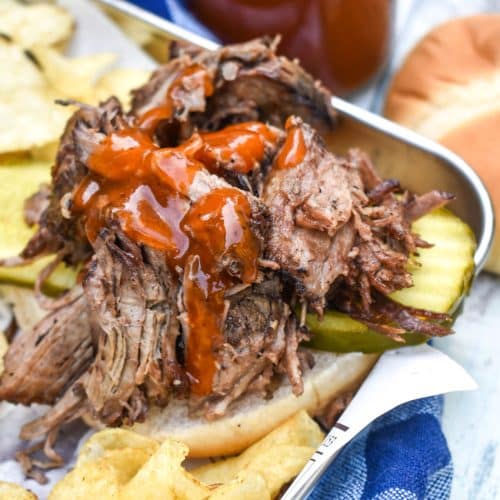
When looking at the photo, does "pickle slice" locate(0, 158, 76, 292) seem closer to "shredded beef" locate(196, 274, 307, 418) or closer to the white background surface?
the white background surface

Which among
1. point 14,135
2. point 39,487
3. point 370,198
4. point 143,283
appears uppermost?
point 370,198

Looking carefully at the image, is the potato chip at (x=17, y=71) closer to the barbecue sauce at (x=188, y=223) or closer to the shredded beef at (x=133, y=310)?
the barbecue sauce at (x=188, y=223)

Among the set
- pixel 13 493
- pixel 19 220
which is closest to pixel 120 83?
pixel 19 220

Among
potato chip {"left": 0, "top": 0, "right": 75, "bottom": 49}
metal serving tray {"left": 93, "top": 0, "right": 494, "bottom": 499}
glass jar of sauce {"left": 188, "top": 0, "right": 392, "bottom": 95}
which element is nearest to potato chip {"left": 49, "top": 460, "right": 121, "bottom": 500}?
metal serving tray {"left": 93, "top": 0, "right": 494, "bottom": 499}

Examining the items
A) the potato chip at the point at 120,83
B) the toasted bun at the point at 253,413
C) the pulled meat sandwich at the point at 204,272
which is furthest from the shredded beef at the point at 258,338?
the potato chip at the point at 120,83

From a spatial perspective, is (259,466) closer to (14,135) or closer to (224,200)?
(224,200)

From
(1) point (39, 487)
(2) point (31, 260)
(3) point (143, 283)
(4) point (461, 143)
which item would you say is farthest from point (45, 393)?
(4) point (461, 143)
